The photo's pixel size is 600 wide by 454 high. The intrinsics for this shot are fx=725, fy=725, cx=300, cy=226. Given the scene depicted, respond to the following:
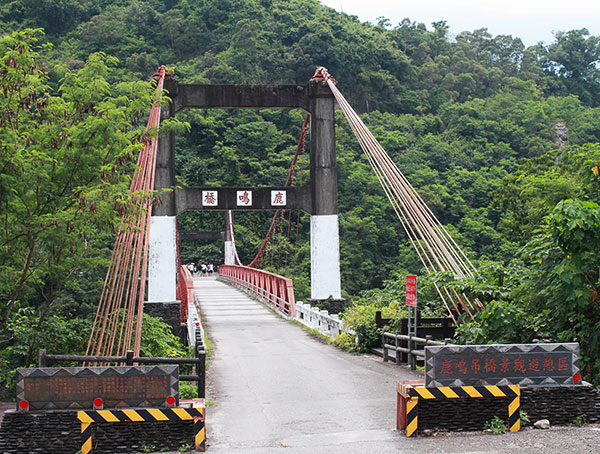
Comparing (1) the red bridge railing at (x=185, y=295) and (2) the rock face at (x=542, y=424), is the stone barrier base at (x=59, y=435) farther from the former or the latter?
(1) the red bridge railing at (x=185, y=295)

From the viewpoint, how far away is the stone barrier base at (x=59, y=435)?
6102 millimetres

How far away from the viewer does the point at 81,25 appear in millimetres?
57656

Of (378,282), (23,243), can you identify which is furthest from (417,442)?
(378,282)

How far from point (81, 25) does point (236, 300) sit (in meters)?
39.3

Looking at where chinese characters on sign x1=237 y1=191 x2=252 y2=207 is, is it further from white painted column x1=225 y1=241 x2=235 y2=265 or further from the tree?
white painted column x1=225 y1=241 x2=235 y2=265

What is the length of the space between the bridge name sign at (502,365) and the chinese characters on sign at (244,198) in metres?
13.4

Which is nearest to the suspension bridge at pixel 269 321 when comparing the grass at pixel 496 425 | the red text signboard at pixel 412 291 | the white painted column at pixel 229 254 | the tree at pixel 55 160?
the grass at pixel 496 425

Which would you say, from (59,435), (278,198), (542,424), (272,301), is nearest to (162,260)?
(278,198)

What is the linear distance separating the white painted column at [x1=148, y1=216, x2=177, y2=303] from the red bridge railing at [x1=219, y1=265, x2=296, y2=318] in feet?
11.3

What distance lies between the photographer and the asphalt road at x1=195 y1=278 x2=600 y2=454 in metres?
6.31

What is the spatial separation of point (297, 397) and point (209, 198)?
11178 mm

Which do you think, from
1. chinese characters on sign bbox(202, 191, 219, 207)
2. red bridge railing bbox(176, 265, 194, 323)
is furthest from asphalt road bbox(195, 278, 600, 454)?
chinese characters on sign bbox(202, 191, 219, 207)

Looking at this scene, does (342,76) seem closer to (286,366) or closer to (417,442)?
(286,366)

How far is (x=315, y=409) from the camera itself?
317 inches
